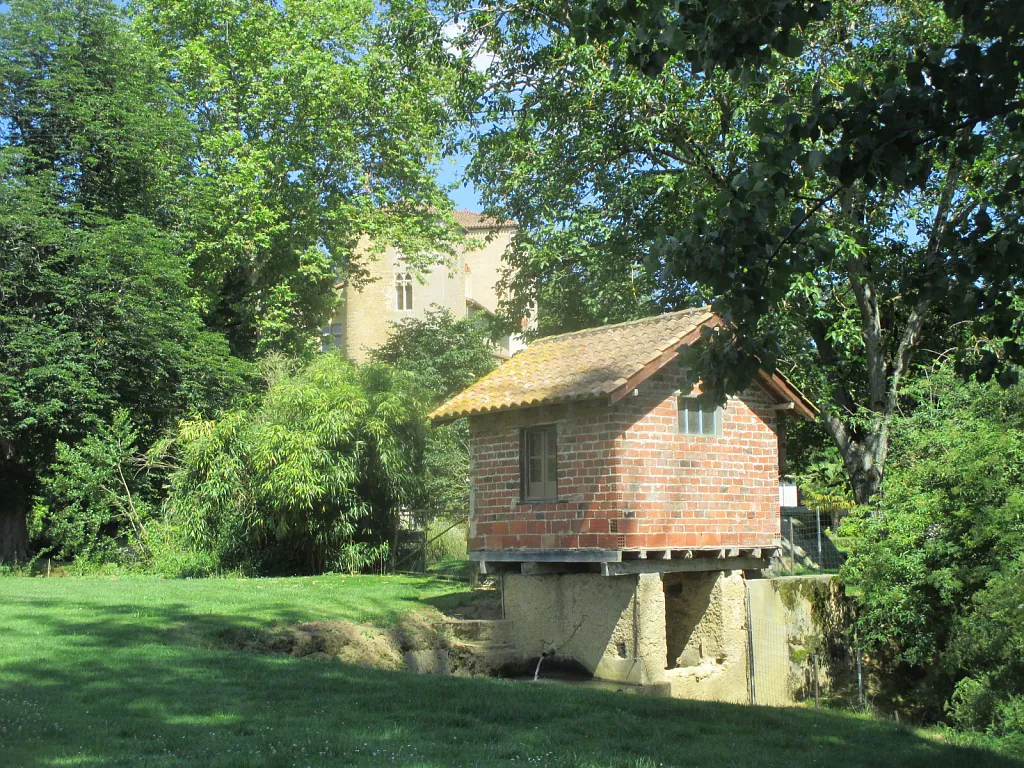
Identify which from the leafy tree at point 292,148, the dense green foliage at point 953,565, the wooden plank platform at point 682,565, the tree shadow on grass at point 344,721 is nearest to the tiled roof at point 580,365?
the wooden plank platform at point 682,565

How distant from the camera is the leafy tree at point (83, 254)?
2538cm

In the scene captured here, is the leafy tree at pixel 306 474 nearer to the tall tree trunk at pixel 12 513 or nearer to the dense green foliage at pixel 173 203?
the dense green foliage at pixel 173 203

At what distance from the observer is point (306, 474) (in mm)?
22078

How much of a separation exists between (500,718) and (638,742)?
144cm

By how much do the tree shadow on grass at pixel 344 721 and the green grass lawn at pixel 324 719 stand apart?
0.02 meters

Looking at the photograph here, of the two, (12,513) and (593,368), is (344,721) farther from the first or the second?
(12,513)

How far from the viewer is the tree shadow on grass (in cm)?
768

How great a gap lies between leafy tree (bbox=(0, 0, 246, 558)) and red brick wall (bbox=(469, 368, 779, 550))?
1292 cm

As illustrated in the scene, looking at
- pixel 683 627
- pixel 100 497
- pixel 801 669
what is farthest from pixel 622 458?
pixel 100 497

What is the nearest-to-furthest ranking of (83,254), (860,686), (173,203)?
(860,686) → (83,254) → (173,203)

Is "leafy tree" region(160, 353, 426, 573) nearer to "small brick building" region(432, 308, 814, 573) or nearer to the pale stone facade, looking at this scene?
"small brick building" region(432, 308, 814, 573)

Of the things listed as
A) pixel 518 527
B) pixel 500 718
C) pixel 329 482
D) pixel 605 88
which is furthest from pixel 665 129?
pixel 500 718

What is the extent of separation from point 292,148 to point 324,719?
87.1 ft

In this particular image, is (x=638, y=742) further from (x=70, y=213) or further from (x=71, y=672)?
(x=70, y=213)
